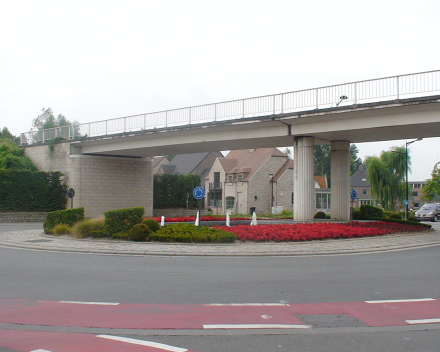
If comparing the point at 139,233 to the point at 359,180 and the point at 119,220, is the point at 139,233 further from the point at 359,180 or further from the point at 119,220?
the point at 359,180

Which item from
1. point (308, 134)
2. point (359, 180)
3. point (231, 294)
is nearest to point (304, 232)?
point (308, 134)

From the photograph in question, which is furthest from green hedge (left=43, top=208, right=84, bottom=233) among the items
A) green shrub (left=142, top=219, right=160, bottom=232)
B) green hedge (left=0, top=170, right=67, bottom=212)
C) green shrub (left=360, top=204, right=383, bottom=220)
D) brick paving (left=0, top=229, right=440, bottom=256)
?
green shrub (left=360, top=204, right=383, bottom=220)

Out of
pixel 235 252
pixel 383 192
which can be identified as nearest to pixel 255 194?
pixel 383 192

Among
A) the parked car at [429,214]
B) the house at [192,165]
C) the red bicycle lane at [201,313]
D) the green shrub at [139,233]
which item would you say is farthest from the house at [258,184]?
the red bicycle lane at [201,313]

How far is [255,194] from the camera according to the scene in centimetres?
5669

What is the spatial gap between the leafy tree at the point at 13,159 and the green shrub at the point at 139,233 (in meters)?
24.0

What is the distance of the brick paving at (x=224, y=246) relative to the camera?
610 inches

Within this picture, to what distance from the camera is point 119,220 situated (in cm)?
1970

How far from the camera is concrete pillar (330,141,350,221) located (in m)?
29.3

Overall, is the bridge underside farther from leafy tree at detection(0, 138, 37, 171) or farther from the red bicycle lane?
the red bicycle lane

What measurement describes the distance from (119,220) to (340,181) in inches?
628

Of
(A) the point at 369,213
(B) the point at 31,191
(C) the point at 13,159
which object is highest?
(C) the point at 13,159

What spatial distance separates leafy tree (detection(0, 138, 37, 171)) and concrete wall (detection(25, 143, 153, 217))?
60 cm

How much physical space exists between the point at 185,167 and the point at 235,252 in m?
58.9
